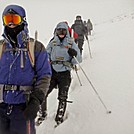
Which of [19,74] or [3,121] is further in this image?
[3,121]

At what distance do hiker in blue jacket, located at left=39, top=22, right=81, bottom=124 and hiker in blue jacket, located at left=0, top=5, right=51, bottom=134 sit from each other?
220cm

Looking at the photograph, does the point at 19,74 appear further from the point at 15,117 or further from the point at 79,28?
the point at 79,28

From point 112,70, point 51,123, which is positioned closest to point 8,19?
point 51,123

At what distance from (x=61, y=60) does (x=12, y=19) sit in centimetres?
242

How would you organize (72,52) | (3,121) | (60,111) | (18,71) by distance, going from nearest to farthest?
(18,71)
(3,121)
(72,52)
(60,111)

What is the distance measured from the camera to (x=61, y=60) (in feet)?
19.4

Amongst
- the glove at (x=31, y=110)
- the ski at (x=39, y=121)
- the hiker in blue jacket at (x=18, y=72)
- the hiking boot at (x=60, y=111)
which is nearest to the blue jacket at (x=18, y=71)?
the hiker in blue jacket at (x=18, y=72)

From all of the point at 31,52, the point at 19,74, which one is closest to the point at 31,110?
the point at 19,74

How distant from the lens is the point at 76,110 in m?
6.59

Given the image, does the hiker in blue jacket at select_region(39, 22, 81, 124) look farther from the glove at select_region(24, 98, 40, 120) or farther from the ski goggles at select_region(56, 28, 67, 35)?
the glove at select_region(24, 98, 40, 120)

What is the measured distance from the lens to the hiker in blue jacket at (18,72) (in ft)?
11.8

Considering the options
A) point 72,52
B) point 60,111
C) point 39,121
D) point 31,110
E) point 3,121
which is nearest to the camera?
point 31,110

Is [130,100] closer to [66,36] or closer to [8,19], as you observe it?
[66,36]

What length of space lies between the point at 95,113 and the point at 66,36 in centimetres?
178
